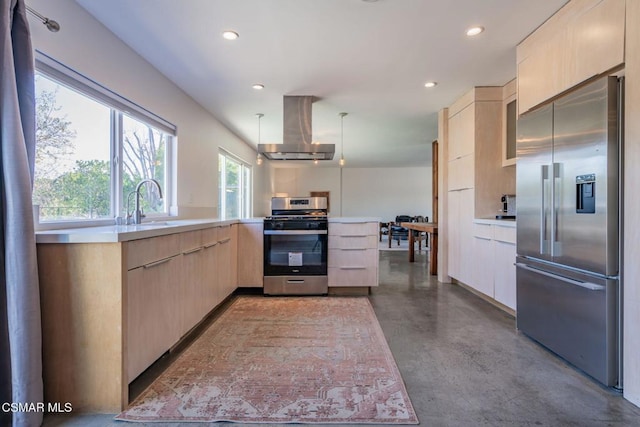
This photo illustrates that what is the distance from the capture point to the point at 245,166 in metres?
6.81

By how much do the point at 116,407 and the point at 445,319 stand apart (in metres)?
2.47

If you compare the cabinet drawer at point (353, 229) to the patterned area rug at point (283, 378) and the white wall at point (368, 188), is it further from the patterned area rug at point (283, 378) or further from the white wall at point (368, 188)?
the white wall at point (368, 188)

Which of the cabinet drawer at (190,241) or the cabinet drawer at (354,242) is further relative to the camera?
the cabinet drawer at (354,242)

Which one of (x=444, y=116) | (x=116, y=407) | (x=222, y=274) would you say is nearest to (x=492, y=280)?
(x=444, y=116)

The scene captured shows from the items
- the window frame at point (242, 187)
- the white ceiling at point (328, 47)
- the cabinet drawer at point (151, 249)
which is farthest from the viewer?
the window frame at point (242, 187)

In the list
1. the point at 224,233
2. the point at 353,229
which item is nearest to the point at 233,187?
the point at 224,233

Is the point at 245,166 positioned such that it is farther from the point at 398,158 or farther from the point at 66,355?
the point at 66,355

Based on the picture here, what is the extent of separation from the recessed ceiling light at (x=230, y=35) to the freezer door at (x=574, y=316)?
2.73 metres

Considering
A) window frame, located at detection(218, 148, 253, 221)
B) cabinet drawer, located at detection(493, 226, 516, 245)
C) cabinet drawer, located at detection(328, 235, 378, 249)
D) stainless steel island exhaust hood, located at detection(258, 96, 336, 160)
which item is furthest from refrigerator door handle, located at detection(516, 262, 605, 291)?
window frame, located at detection(218, 148, 253, 221)

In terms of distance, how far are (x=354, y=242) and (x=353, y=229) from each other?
5.9 inches

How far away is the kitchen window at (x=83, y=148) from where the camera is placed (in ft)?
5.98

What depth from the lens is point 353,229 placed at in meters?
3.60

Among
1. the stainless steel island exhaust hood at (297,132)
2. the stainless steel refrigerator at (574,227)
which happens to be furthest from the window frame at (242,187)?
the stainless steel refrigerator at (574,227)

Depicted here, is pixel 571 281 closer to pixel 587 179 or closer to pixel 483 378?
pixel 587 179
